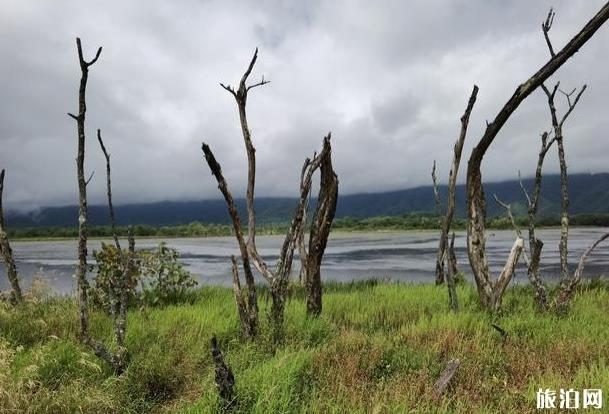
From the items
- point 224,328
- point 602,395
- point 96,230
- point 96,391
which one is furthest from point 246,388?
point 96,230

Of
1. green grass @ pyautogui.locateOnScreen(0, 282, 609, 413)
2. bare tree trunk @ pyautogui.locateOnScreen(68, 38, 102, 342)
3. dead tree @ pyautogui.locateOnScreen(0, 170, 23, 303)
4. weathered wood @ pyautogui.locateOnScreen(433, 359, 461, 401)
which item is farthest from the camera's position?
dead tree @ pyautogui.locateOnScreen(0, 170, 23, 303)

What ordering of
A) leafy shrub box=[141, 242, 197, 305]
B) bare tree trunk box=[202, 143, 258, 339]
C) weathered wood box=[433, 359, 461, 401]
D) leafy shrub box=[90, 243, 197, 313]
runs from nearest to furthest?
1. weathered wood box=[433, 359, 461, 401]
2. bare tree trunk box=[202, 143, 258, 339]
3. leafy shrub box=[90, 243, 197, 313]
4. leafy shrub box=[141, 242, 197, 305]

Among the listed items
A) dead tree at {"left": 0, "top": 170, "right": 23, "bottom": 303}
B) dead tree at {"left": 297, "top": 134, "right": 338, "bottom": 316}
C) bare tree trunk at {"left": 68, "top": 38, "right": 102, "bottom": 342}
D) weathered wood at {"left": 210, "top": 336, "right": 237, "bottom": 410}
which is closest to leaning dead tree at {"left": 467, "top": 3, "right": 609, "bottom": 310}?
dead tree at {"left": 297, "top": 134, "right": 338, "bottom": 316}

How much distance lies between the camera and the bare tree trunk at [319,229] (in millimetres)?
10797

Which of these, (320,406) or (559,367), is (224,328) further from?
(559,367)

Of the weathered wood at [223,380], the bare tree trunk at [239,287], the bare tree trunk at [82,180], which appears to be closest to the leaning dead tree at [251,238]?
the bare tree trunk at [239,287]

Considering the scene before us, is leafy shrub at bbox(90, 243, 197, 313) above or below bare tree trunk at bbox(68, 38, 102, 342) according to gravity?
below

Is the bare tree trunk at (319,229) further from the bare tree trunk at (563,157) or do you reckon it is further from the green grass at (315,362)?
the bare tree trunk at (563,157)

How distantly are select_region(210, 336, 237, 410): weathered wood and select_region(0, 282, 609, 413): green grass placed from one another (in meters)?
0.14

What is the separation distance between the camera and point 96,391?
6.16 metres

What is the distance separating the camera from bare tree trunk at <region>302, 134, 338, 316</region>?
10.8m

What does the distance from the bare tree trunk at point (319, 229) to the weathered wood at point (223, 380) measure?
5132mm

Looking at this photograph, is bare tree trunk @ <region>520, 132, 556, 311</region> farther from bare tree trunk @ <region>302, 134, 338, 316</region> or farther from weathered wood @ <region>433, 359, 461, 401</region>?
weathered wood @ <region>433, 359, 461, 401</region>

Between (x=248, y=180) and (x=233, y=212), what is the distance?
1.60 meters
